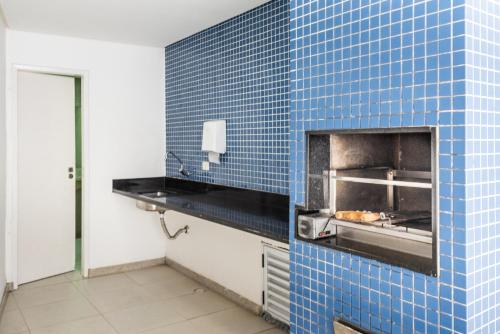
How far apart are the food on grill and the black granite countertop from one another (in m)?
0.34

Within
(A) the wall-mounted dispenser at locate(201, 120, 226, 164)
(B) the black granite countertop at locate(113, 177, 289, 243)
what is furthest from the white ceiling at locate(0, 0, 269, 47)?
(B) the black granite countertop at locate(113, 177, 289, 243)

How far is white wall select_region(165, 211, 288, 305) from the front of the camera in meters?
3.27

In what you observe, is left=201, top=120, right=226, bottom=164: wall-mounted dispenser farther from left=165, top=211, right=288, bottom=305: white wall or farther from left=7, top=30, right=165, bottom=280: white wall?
left=7, top=30, right=165, bottom=280: white wall

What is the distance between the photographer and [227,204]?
3.31 metres

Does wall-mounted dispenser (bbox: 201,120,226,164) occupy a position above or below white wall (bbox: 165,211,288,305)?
above

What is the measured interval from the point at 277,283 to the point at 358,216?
1.31 metres

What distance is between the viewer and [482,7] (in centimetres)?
143

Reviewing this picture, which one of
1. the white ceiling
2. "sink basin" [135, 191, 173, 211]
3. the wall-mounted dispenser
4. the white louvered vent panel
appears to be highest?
the white ceiling

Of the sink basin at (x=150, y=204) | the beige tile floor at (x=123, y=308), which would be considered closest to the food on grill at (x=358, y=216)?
the beige tile floor at (x=123, y=308)

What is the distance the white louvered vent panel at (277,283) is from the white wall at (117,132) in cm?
183

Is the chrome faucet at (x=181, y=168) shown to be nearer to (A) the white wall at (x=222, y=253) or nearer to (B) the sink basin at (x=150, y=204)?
(B) the sink basin at (x=150, y=204)

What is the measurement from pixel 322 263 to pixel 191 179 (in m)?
2.37

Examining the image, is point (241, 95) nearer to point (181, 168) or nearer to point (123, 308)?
point (181, 168)

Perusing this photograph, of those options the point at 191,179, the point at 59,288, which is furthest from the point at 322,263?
the point at 59,288
